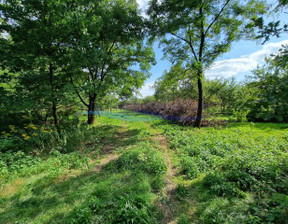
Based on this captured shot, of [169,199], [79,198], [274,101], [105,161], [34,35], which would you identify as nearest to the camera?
[274,101]

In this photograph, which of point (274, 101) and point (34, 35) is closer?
point (274, 101)

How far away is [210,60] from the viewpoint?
6633 mm

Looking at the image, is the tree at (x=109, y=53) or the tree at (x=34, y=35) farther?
the tree at (x=109, y=53)

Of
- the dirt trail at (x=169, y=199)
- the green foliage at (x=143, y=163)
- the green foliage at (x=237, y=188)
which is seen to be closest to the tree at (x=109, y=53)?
the green foliage at (x=143, y=163)

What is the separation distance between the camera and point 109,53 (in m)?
7.33

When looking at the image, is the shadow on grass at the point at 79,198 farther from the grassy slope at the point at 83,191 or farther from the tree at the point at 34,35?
the tree at the point at 34,35

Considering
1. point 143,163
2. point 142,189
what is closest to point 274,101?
point 142,189

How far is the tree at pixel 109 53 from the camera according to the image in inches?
185

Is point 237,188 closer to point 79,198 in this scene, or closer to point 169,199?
point 169,199

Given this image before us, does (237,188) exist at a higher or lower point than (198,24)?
lower

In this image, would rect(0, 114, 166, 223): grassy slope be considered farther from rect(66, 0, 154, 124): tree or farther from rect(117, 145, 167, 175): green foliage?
rect(66, 0, 154, 124): tree

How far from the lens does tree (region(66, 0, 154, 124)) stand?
15.4 ft

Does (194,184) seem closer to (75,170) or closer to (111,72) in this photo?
(75,170)

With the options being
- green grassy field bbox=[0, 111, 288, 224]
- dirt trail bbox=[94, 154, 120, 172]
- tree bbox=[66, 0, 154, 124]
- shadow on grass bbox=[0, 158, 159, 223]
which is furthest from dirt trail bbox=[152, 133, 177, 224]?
tree bbox=[66, 0, 154, 124]
